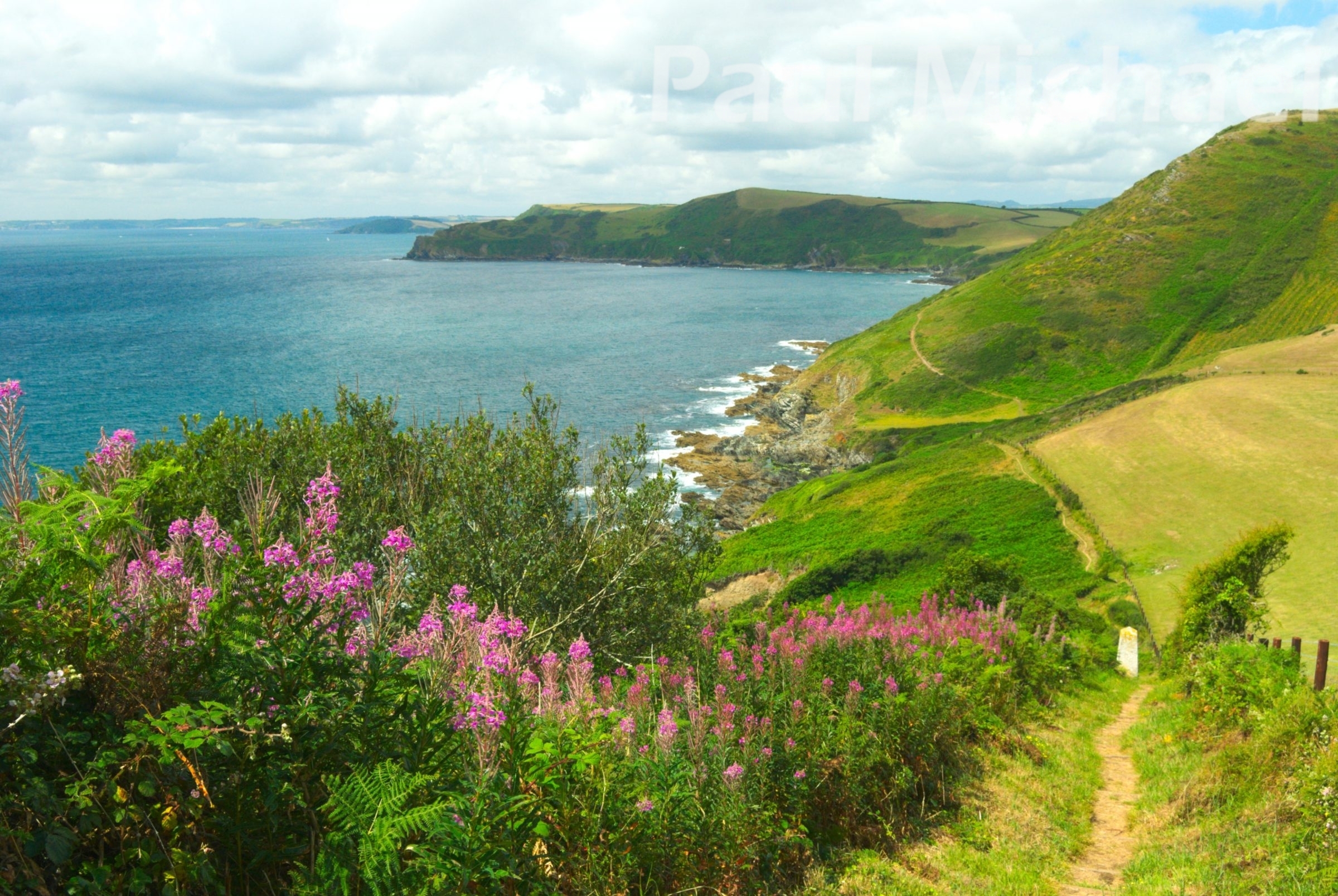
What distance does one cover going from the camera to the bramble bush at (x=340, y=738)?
4207 mm

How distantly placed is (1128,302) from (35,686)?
124551 mm

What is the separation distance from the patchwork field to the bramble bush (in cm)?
2990

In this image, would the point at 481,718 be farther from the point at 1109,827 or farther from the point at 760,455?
the point at 760,455

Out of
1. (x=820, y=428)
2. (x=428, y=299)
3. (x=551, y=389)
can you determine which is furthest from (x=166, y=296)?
(x=820, y=428)

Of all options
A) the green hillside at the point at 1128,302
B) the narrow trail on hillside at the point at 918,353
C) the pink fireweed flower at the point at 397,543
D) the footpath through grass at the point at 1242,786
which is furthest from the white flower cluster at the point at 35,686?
the narrow trail on hillside at the point at 918,353

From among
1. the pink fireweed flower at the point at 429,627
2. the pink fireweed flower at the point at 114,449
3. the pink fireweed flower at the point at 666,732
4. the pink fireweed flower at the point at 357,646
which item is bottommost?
the pink fireweed flower at the point at 666,732

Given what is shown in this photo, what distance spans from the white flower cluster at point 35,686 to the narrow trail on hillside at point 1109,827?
935cm

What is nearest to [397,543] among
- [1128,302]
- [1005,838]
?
[1005,838]

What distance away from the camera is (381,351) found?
115438mm

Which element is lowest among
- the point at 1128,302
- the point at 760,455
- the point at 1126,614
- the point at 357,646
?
the point at 760,455

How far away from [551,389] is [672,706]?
290ft

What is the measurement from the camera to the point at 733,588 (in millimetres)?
47750

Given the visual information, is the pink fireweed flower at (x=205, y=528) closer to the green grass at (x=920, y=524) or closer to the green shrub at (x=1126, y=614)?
the green shrub at (x=1126, y=614)

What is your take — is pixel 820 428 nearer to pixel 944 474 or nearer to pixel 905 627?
pixel 944 474
